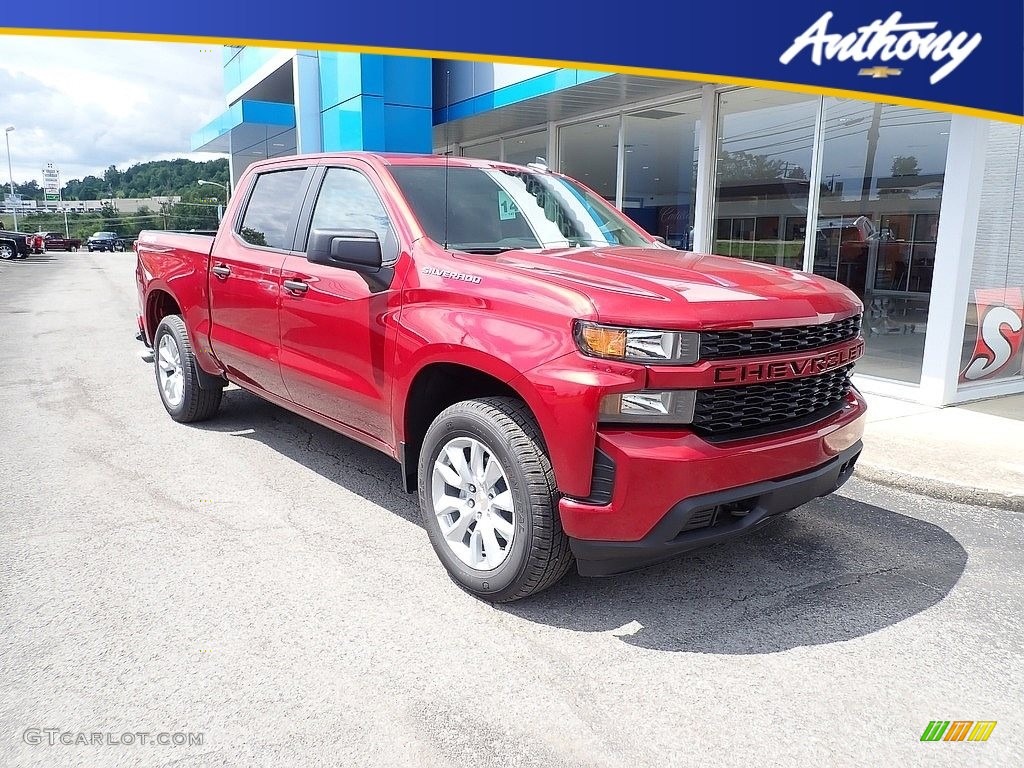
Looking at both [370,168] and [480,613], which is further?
[370,168]

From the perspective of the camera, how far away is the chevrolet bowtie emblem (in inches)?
298

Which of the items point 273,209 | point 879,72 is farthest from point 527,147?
point 273,209

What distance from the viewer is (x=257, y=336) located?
4922mm

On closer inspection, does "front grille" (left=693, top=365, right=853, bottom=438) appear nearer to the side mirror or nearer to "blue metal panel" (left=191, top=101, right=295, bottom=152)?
the side mirror

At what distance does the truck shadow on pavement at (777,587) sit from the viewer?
3.22 m

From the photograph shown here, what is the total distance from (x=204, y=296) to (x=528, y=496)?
3.50m

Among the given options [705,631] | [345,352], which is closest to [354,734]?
[705,631]

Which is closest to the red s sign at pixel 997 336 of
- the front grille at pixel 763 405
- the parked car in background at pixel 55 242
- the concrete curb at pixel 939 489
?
the concrete curb at pixel 939 489

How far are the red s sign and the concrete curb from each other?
9.59ft

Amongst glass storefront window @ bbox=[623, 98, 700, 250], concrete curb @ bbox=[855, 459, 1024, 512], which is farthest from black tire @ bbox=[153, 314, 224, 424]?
glass storefront window @ bbox=[623, 98, 700, 250]

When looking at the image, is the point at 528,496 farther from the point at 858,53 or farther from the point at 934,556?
the point at 858,53

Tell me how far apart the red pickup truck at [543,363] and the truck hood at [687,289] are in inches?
0.5

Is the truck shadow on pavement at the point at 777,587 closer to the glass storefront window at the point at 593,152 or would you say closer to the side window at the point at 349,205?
the side window at the point at 349,205

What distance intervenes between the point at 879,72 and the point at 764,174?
1.91m
